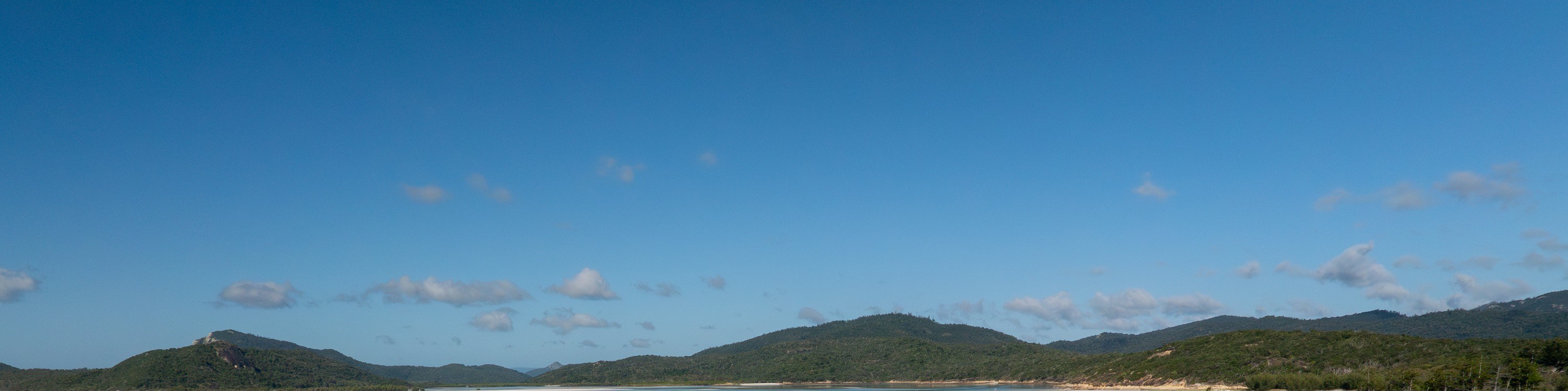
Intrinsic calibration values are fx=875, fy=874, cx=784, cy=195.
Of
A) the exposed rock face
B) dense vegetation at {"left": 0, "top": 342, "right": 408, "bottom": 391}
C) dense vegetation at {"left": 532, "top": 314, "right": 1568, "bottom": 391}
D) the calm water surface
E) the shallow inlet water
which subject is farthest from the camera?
the exposed rock face

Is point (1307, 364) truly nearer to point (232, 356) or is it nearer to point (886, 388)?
point (886, 388)

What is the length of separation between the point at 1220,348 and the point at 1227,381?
50.3 feet

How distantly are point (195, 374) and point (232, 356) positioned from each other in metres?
16.7

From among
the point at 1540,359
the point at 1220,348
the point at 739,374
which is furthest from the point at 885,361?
the point at 1540,359

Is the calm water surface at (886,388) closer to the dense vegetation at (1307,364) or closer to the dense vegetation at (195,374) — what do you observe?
the dense vegetation at (1307,364)

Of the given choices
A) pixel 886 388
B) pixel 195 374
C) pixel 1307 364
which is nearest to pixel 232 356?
pixel 195 374

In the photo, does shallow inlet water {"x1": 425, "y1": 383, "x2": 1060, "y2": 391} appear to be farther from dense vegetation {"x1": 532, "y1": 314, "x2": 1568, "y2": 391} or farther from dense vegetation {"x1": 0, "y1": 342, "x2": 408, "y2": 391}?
dense vegetation {"x1": 0, "y1": 342, "x2": 408, "y2": 391}

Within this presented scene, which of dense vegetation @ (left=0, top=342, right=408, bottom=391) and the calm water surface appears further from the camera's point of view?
dense vegetation @ (left=0, top=342, right=408, bottom=391)

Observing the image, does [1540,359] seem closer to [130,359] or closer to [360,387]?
[360,387]

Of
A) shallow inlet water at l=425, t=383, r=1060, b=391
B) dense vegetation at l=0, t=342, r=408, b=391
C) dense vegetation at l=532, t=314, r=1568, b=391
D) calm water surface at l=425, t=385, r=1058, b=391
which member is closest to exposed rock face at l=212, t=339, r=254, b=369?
dense vegetation at l=0, t=342, r=408, b=391

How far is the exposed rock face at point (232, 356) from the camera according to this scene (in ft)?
554

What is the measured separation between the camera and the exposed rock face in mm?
168750

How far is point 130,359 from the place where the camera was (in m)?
165

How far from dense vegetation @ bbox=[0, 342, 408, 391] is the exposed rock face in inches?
5.1
